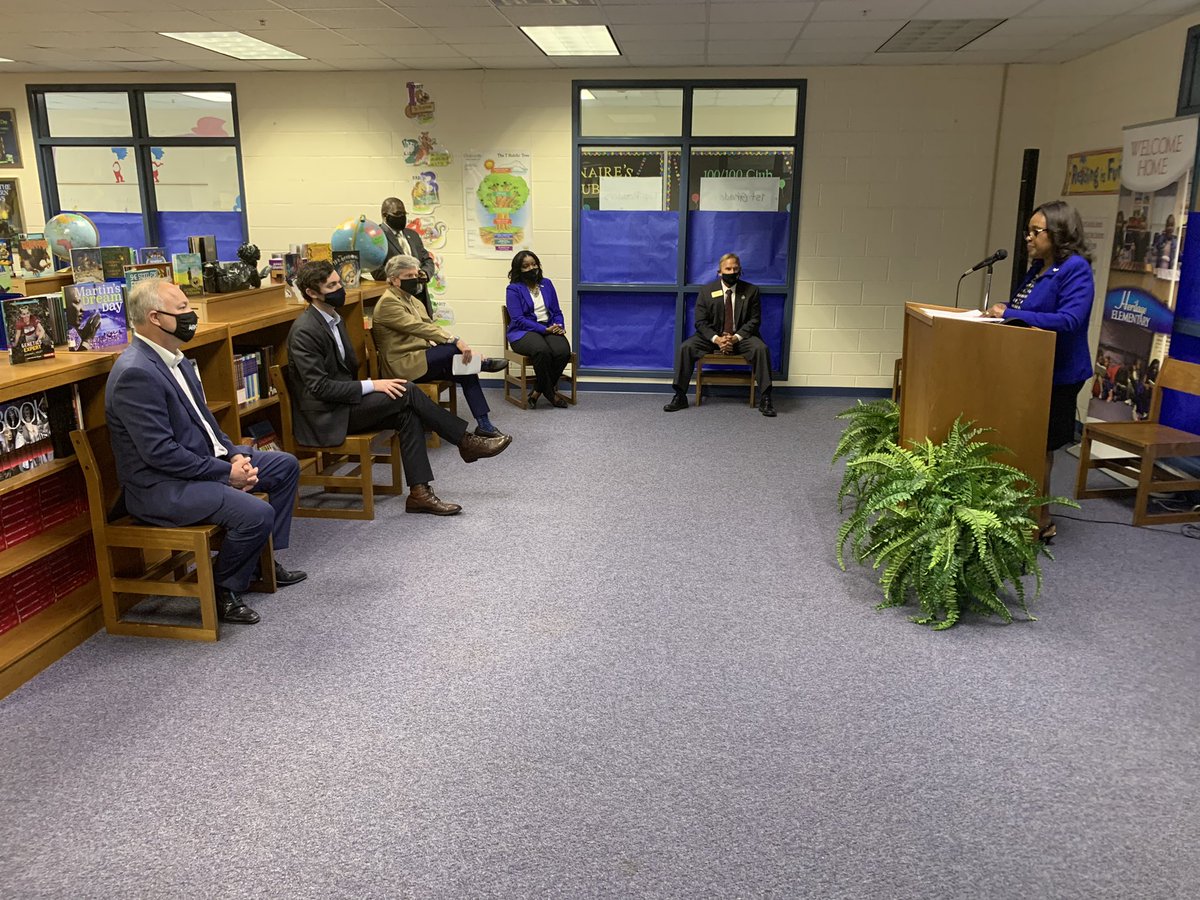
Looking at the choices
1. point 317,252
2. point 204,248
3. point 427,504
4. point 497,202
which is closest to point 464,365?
point 317,252

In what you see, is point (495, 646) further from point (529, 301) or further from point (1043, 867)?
point (529, 301)

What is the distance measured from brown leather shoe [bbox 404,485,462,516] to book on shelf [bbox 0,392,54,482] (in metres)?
1.79

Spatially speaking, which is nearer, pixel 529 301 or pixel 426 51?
pixel 426 51

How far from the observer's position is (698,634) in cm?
337

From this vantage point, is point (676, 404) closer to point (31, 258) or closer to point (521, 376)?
point (521, 376)

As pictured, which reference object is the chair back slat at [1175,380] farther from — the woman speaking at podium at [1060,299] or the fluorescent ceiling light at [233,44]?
the fluorescent ceiling light at [233,44]

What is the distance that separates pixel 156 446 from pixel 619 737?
1.88 meters

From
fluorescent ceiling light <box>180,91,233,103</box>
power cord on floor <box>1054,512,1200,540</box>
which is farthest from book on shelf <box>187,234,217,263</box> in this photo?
power cord on floor <box>1054,512,1200,540</box>

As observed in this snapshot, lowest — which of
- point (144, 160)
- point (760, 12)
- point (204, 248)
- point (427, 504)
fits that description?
point (427, 504)

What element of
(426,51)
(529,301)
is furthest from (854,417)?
(426,51)

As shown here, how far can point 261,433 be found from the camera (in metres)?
4.66

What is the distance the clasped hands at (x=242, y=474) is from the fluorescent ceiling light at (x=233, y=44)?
410 centimetres

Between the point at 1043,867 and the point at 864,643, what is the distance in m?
1.19

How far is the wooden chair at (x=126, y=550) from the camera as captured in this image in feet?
10.3
